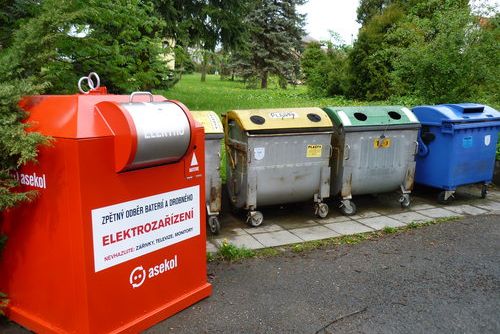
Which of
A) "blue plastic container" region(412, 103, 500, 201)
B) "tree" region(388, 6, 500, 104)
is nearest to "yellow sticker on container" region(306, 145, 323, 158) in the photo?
"blue plastic container" region(412, 103, 500, 201)

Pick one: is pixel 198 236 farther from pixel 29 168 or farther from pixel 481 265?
pixel 481 265

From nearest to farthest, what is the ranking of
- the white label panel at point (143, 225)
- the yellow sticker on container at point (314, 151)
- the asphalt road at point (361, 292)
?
the white label panel at point (143, 225), the asphalt road at point (361, 292), the yellow sticker on container at point (314, 151)

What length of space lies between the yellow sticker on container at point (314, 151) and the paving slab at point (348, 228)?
2.63ft

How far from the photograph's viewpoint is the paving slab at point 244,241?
4398 millimetres

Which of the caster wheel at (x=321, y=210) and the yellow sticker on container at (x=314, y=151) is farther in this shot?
the caster wheel at (x=321, y=210)

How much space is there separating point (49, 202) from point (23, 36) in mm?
1165

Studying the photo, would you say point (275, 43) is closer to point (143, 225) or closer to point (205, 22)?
point (205, 22)

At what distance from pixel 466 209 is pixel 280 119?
291 cm

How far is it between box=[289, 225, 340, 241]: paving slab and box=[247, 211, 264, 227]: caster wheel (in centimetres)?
38

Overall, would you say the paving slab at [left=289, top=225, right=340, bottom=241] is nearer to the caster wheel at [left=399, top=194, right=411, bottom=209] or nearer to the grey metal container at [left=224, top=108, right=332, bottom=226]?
the grey metal container at [left=224, top=108, right=332, bottom=226]

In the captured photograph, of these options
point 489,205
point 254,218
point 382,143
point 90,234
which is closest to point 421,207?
point 489,205

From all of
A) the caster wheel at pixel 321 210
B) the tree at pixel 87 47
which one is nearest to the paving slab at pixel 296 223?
the caster wheel at pixel 321 210

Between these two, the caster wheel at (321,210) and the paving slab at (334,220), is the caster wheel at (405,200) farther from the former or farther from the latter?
the caster wheel at (321,210)

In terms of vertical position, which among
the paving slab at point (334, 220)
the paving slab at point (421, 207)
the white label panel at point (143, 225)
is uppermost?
the white label panel at point (143, 225)
